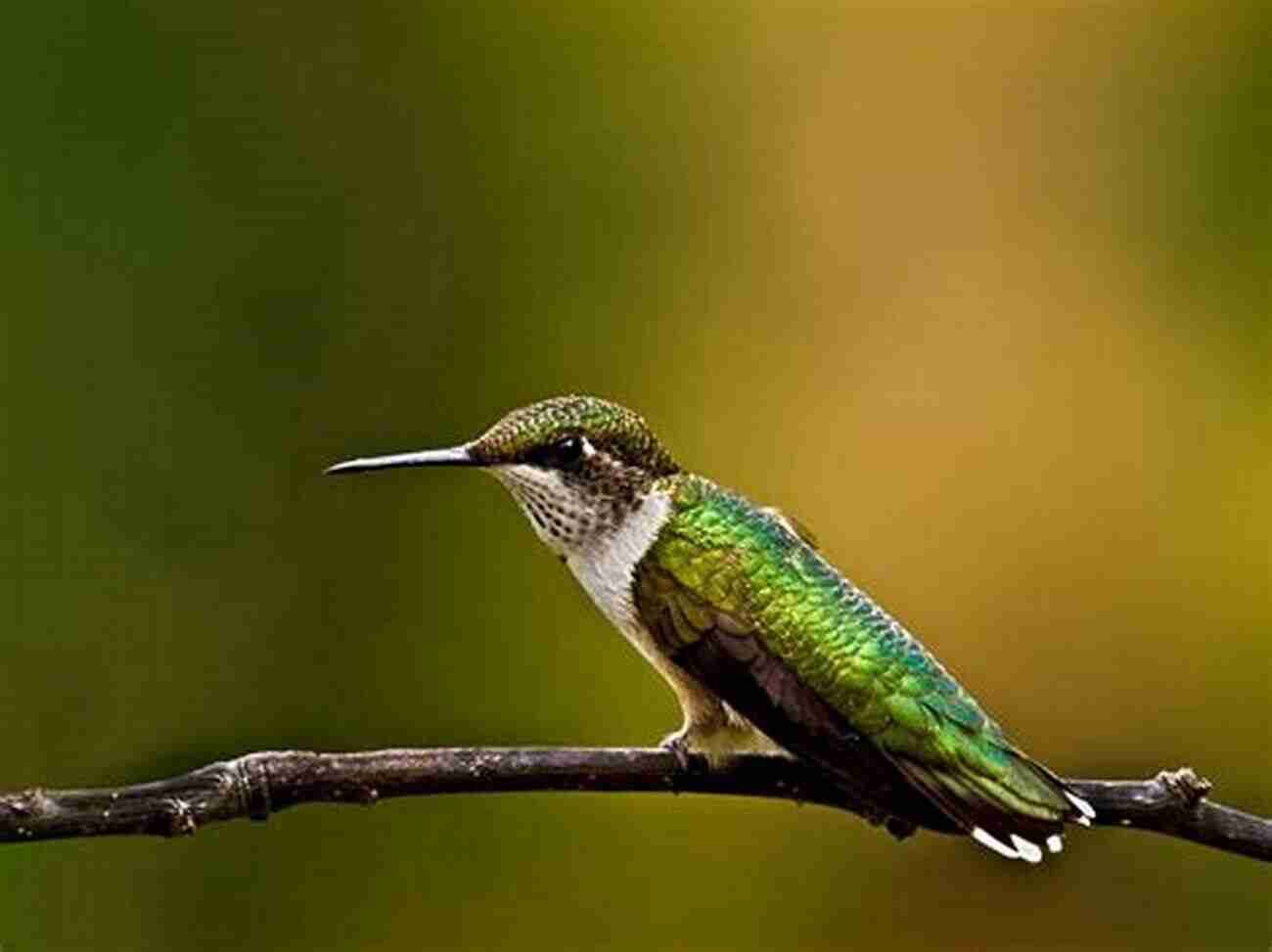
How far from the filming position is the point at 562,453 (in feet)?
2.47

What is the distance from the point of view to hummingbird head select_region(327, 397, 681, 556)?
2.35 feet

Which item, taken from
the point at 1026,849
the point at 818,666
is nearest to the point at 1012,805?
the point at 1026,849

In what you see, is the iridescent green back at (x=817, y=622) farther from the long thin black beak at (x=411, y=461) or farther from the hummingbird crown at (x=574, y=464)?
the long thin black beak at (x=411, y=461)

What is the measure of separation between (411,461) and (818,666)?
0.83 ft

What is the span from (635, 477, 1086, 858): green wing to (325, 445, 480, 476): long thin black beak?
0.16 meters

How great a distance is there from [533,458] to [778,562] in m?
0.19

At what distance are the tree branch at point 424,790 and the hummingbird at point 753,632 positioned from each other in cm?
3

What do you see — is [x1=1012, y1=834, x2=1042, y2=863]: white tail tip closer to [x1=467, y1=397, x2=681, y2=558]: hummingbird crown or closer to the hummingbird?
the hummingbird

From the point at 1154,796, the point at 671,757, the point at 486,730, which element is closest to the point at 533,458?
the point at 671,757

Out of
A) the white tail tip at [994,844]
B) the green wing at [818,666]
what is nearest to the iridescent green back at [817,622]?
the green wing at [818,666]

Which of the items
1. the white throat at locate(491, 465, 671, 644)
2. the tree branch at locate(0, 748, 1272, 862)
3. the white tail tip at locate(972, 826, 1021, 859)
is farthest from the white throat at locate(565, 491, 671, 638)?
the white tail tip at locate(972, 826, 1021, 859)

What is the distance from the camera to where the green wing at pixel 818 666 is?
715mm

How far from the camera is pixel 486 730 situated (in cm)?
173

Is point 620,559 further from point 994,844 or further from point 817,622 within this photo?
point 994,844
